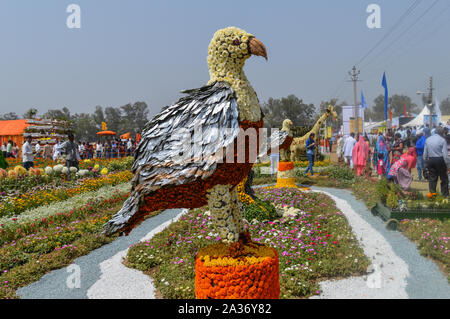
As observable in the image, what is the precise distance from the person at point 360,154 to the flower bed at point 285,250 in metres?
5.24

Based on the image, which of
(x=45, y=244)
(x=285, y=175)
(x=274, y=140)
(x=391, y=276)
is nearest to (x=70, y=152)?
(x=45, y=244)


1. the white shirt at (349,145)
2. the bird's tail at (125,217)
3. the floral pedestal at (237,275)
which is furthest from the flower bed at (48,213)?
the white shirt at (349,145)

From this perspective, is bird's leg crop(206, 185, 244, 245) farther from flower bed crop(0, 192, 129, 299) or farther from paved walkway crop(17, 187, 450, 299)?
flower bed crop(0, 192, 129, 299)

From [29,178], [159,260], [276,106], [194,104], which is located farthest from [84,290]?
[276,106]

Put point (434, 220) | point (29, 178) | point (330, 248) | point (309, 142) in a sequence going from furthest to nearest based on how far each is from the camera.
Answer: point (309, 142) < point (29, 178) < point (434, 220) < point (330, 248)

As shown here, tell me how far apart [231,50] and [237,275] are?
2144 mm

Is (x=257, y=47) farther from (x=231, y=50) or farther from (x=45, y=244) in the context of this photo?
(x=45, y=244)

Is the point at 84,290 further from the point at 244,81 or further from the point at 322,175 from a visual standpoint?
the point at 322,175

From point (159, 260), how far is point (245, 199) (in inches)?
95.4

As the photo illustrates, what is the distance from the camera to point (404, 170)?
28.0ft

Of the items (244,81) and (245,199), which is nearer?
(244,81)

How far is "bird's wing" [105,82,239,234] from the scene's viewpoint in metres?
2.90

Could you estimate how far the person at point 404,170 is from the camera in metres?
8.55
